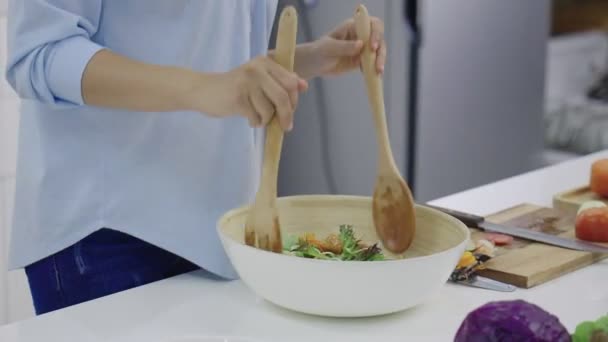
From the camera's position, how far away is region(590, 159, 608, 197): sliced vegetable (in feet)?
5.30

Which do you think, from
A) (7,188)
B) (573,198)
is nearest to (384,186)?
(573,198)

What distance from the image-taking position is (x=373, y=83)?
1.22 meters

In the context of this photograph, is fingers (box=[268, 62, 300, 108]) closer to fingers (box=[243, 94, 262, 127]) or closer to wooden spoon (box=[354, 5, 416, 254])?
fingers (box=[243, 94, 262, 127])

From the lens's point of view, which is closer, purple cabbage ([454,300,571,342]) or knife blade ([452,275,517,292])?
purple cabbage ([454,300,571,342])

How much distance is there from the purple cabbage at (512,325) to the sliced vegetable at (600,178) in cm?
85

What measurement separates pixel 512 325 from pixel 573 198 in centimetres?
87

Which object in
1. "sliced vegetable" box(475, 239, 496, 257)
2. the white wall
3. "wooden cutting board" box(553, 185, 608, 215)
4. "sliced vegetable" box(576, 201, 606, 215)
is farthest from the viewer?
the white wall

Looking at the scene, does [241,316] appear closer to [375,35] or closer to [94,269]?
[94,269]

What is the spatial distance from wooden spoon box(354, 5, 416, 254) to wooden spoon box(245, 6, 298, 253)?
0.13 meters

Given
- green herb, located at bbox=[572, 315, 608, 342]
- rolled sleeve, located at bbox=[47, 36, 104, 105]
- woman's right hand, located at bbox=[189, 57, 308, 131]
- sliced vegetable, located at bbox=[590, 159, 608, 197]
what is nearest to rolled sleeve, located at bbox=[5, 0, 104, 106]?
rolled sleeve, located at bbox=[47, 36, 104, 105]

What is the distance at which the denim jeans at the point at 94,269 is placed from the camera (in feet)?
4.09

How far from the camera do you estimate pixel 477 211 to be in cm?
158

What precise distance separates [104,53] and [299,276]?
1.11ft

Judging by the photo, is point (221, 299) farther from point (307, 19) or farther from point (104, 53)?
point (307, 19)
